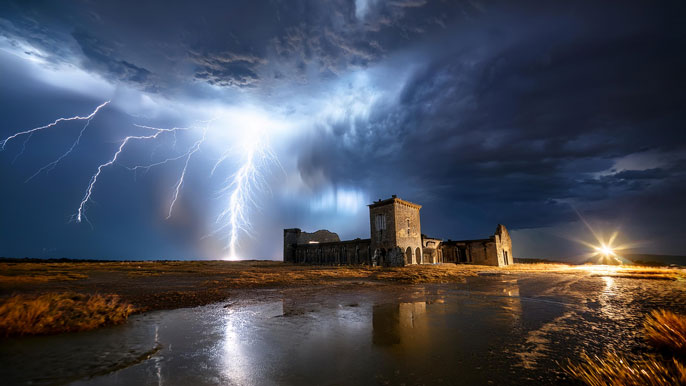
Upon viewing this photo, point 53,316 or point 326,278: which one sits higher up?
point 53,316

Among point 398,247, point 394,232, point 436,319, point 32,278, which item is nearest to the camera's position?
point 436,319

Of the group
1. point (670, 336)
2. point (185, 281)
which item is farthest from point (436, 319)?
point (185, 281)

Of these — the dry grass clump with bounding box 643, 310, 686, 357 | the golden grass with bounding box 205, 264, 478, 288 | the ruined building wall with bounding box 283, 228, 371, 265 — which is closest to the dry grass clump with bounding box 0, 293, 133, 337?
the golden grass with bounding box 205, 264, 478, 288

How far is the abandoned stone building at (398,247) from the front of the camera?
102 feet

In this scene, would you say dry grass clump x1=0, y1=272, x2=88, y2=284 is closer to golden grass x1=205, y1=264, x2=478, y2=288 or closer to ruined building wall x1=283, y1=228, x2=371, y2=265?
golden grass x1=205, y1=264, x2=478, y2=288

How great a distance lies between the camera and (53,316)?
19.7 ft

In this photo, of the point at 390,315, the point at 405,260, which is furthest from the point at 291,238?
the point at 390,315

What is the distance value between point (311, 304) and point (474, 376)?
6.53m

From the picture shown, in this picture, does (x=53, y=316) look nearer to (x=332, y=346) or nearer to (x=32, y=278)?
(x=332, y=346)

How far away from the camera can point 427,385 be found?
345 centimetres

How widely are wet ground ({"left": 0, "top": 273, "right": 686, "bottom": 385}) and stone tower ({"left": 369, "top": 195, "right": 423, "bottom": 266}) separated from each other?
22169mm

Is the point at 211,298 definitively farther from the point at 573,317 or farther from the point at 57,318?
the point at 573,317

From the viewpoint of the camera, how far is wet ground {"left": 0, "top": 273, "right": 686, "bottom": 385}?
12.2 feet

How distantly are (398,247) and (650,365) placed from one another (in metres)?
26.8
